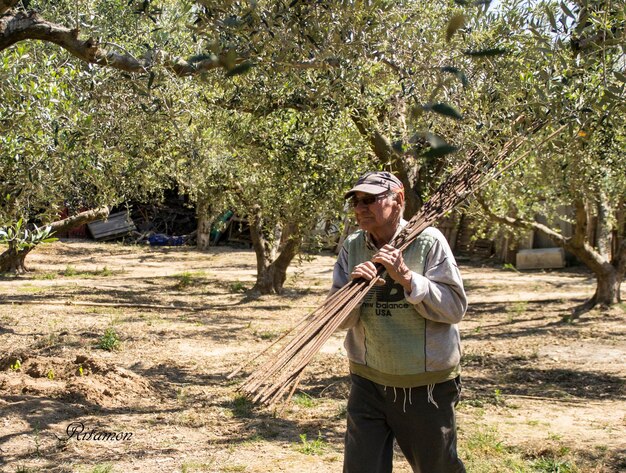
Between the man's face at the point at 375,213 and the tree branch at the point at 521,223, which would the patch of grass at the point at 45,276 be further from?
the man's face at the point at 375,213

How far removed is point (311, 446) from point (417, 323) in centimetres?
247

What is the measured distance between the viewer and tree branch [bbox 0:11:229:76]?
17.6 ft

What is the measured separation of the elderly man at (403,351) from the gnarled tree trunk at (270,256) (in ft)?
34.4

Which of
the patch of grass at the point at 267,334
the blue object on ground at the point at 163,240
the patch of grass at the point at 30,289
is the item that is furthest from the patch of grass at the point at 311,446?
the blue object on ground at the point at 163,240

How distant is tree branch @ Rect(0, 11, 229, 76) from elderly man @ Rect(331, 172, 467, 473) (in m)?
2.18

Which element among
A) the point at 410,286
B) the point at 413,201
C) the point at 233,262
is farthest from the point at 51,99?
the point at 233,262

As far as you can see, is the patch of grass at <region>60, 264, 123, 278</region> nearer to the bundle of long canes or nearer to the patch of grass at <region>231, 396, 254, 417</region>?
the patch of grass at <region>231, 396, 254, 417</region>

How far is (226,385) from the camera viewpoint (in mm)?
7668

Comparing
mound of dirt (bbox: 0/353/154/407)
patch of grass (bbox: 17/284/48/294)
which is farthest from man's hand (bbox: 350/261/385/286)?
patch of grass (bbox: 17/284/48/294)

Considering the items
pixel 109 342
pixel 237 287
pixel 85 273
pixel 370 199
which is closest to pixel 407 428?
pixel 370 199

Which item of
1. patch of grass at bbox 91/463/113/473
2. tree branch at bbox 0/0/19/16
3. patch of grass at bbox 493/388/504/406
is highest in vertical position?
tree branch at bbox 0/0/19/16

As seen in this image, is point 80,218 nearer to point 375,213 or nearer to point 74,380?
point 74,380

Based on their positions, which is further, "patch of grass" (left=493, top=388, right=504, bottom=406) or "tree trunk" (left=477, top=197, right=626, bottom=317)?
"tree trunk" (left=477, top=197, right=626, bottom=317)

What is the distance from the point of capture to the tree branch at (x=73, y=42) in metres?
5.38
